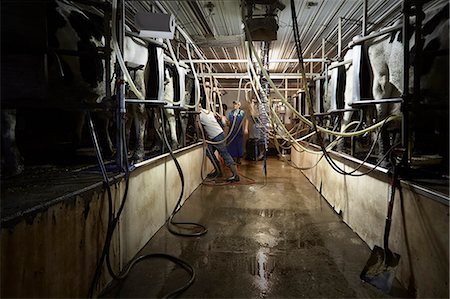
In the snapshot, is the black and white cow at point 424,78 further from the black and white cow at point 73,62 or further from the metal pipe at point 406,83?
the black and white cow at point 73,62

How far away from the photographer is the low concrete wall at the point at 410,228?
156 cm

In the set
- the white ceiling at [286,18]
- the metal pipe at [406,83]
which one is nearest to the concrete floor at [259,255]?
the metal pipe at [406,83]

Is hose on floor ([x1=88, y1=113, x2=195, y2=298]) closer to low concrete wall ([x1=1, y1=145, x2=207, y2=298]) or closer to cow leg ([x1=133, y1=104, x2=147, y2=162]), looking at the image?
low concrete wall ([x1=1, y1=145, x2=207, y2=298])

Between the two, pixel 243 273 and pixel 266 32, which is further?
pixel 266 32

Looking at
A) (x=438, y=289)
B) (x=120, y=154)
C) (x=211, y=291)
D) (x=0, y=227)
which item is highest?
(x=120, y=154)

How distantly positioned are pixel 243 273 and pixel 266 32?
76.8 inches

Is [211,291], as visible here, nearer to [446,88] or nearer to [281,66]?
[446,88]

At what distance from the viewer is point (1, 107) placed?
204 centimetres

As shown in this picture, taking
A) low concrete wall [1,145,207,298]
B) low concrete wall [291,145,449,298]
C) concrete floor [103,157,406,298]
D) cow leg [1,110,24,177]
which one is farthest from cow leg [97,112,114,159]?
low concrete wall [291,145,449,298]

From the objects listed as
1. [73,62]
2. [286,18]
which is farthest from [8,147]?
[286,18]

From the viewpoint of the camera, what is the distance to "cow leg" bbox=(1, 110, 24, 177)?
6.88 feet

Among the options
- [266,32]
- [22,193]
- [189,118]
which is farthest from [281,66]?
[22,193]

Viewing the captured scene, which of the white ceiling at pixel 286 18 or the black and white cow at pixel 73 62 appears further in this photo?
the white ceiling at pixel 286 18

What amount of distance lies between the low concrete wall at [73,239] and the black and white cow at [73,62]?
0.57m
